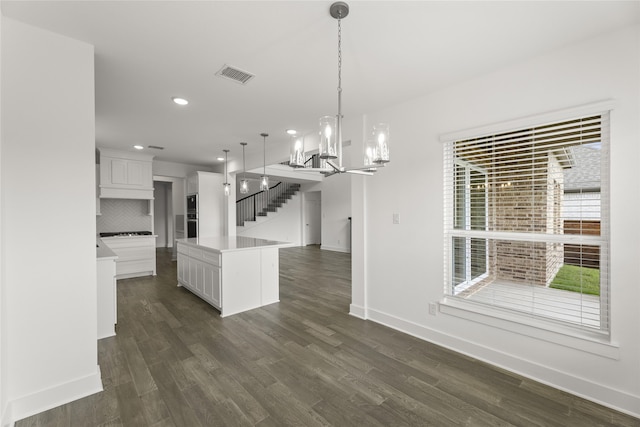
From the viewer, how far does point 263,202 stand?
10.8 meters

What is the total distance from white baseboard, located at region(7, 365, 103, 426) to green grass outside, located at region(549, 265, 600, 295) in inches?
147

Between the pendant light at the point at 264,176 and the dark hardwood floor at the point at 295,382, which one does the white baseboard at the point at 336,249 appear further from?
the dark hardwood floor at the point at 295,382

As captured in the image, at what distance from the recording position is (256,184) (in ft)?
34.5

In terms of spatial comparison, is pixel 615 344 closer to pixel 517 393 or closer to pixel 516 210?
pixel 517 393

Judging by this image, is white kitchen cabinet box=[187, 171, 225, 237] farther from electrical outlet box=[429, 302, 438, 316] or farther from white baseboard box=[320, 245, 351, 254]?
electrical outlet box=[429, 302, 438, 316]

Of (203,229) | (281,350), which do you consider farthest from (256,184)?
(281,350)

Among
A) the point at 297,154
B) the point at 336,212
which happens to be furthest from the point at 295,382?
the point at 336,212

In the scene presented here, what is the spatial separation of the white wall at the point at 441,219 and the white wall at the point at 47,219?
9.13ft

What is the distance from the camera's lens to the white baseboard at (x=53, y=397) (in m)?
1.84

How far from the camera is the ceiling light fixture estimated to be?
1716 millimetres

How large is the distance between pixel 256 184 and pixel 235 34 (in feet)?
28.4

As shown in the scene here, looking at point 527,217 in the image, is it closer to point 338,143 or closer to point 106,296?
point 338,143

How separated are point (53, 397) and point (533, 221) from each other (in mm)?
3897

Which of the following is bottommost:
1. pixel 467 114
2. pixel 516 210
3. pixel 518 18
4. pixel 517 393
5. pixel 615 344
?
pixel 517 393
